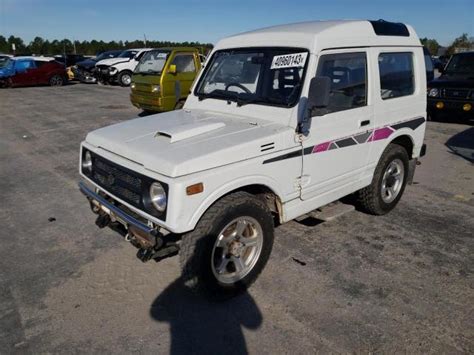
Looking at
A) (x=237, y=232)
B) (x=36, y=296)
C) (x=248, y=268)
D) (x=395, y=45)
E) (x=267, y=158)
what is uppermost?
(x=395, y=45)

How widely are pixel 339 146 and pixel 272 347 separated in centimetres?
204

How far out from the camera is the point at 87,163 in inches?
150

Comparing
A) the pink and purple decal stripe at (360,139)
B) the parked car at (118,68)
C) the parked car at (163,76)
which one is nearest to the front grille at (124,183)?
the pink and purple decal stripe at (360,139)

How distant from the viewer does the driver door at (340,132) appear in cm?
373

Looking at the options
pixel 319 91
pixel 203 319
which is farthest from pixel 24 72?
pixel 203 319

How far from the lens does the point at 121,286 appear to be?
11.6ft

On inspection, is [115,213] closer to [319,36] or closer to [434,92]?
[319,36]

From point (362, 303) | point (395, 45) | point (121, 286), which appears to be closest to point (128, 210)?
point (121, 286)

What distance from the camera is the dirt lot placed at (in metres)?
2.90

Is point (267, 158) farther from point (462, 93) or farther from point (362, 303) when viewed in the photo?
point (462, 93)

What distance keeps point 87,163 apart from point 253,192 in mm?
1622

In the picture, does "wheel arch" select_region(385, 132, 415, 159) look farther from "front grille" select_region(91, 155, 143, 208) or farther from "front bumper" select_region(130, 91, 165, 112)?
"front bumper" select_region(130, 91, 165, 112)

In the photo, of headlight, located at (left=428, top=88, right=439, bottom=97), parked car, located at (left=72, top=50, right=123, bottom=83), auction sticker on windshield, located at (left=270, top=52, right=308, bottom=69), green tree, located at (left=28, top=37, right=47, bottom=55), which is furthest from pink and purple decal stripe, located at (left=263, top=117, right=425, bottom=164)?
green tree, located at (left=28, top=37, right=47, bottom=55)

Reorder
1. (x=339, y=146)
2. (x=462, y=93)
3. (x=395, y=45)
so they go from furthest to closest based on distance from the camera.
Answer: (x=462, y=93) → (x=395, y=45) → (x=339, y=146)
